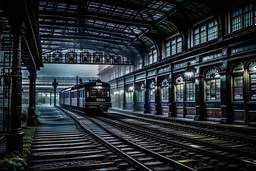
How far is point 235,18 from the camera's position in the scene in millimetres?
15734

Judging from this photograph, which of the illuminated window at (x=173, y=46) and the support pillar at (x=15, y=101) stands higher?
the illuminated window at (x=173, y=46)

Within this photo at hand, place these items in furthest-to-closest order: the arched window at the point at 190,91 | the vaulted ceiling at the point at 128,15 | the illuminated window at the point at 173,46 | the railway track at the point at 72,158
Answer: the illuminated window at the point at 173,46 < the arched window at the point at 190,91 < the vaulted ceiling at the point at 128,15 < the railway track at the point at 72,158

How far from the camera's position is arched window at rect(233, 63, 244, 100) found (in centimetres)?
1510

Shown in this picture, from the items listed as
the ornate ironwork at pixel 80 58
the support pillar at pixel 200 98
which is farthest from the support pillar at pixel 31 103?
the ornate ironwork at pixel 80 58

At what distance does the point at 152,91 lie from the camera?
27953 mm

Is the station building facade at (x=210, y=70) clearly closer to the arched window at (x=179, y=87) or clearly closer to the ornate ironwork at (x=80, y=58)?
the arched window at (x=179, y=87)

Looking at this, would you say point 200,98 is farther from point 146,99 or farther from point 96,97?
point 96,97

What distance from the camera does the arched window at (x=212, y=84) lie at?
17.4 metres

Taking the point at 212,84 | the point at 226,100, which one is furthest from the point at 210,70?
the point at 226,100

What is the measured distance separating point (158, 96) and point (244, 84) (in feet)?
37.8

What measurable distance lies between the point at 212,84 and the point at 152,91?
1055 cm

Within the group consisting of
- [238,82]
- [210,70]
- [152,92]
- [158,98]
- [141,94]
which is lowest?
[158,98]

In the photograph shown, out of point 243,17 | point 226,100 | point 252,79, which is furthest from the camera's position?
point 226,100

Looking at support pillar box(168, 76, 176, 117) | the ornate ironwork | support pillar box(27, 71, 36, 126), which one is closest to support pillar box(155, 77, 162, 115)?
support pillar box(168, 76, 176, 117)
